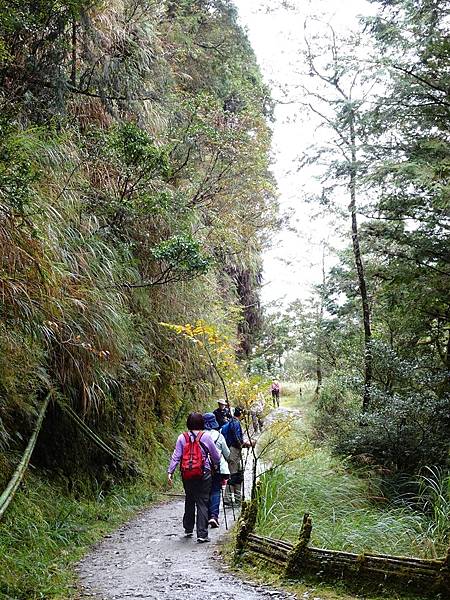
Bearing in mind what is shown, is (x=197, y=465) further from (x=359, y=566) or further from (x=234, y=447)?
(x=359, y=566)

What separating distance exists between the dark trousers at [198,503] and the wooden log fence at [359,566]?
51.1 inches

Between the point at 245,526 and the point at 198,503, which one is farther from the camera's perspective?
the point at 198,503

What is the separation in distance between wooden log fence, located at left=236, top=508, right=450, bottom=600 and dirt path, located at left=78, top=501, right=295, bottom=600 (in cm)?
37

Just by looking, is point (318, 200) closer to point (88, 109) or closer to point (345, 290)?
point (345, 290)

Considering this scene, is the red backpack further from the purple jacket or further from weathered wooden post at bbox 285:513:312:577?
weathered wooden post at bbox 285:513:312:577

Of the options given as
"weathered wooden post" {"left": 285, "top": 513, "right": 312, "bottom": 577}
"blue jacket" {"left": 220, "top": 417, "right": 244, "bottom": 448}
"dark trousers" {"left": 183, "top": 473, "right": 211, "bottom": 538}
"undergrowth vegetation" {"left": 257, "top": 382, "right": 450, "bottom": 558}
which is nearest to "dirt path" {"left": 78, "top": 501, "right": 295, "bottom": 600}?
"dark trousers" {"left": 183, "top": 473, "right": 211, "bottom": 538}

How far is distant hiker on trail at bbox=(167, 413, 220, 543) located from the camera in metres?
6.81

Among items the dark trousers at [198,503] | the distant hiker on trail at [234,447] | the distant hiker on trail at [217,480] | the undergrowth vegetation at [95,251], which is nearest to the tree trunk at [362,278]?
the undergrowth vegetation at [95,251]

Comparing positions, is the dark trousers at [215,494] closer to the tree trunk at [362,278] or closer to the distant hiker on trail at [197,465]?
the distant hiker on trail at [197,465]

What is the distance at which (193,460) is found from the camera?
6.83 meters

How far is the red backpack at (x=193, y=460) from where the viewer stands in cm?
682

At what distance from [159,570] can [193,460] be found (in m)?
1.43

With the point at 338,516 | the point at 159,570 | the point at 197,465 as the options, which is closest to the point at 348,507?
the point at 338,516

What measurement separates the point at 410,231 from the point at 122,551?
22.0 ft
